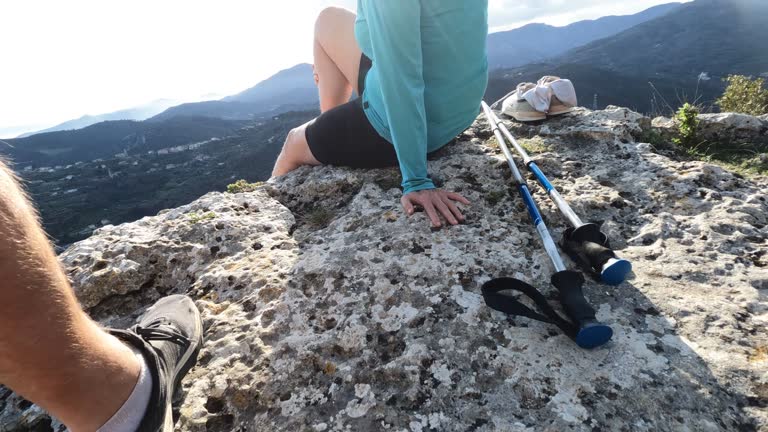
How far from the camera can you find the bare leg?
4.43ft

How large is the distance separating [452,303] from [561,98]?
142 inches

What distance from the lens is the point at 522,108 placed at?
16.2 feet

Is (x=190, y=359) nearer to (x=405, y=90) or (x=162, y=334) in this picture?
(x=162, y=334)

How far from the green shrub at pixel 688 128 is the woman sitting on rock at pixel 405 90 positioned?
2513mm

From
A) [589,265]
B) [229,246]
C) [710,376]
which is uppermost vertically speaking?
[229,246]

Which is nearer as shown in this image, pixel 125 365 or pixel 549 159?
pixel 125 365

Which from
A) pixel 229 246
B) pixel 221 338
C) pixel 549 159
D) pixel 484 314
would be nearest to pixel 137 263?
pixel 229 246

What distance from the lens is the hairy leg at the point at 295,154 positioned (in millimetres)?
4344

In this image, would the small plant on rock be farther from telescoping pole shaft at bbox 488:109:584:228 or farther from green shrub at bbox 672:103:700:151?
green shrub at bbox 672:103:700:151

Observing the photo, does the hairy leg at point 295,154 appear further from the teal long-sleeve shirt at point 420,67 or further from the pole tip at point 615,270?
the pole tip at point 615,270

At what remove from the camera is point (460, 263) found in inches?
102

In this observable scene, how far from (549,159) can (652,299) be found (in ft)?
6.29

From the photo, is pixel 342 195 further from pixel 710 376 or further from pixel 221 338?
pixel 710 376

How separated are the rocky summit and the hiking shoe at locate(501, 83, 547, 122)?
120cm
